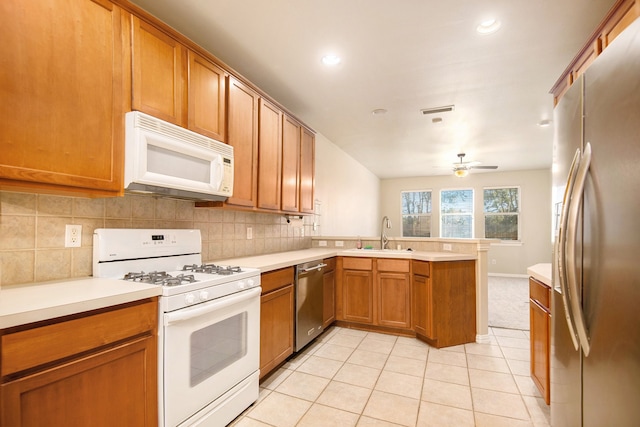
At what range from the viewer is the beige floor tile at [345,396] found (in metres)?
2.00

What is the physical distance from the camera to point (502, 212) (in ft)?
25.2

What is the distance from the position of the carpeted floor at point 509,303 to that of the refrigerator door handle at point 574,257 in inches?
117

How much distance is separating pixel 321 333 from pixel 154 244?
2.06 m

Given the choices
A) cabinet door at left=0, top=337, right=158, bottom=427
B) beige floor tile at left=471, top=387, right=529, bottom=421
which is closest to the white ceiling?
cabinet door at left=0, top=337, right=158, bottom=427

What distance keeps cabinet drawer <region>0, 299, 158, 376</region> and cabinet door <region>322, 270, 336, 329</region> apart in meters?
2.06

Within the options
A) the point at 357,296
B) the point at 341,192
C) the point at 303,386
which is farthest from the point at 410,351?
the point at 341,192

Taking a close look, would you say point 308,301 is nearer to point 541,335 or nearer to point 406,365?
point 406,365

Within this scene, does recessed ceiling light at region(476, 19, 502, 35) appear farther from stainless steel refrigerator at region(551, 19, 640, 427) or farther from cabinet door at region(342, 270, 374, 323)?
cabinet door at region(342, 270, 374, 323)

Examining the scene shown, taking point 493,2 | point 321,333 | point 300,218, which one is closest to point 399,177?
point 300,218

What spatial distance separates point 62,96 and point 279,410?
211 cm

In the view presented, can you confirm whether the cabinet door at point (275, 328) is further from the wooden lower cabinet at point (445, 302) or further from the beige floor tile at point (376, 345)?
the wooden lower cabinet at point (445, 302)

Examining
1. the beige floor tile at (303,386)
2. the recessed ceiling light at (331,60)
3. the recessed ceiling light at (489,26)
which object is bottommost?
the beige floor tile at (303,386)

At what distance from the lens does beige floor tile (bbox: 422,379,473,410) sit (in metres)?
2.04

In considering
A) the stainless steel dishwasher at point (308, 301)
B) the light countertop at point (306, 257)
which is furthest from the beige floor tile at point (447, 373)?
the stainless steel dishwasher at point (308, 301)
